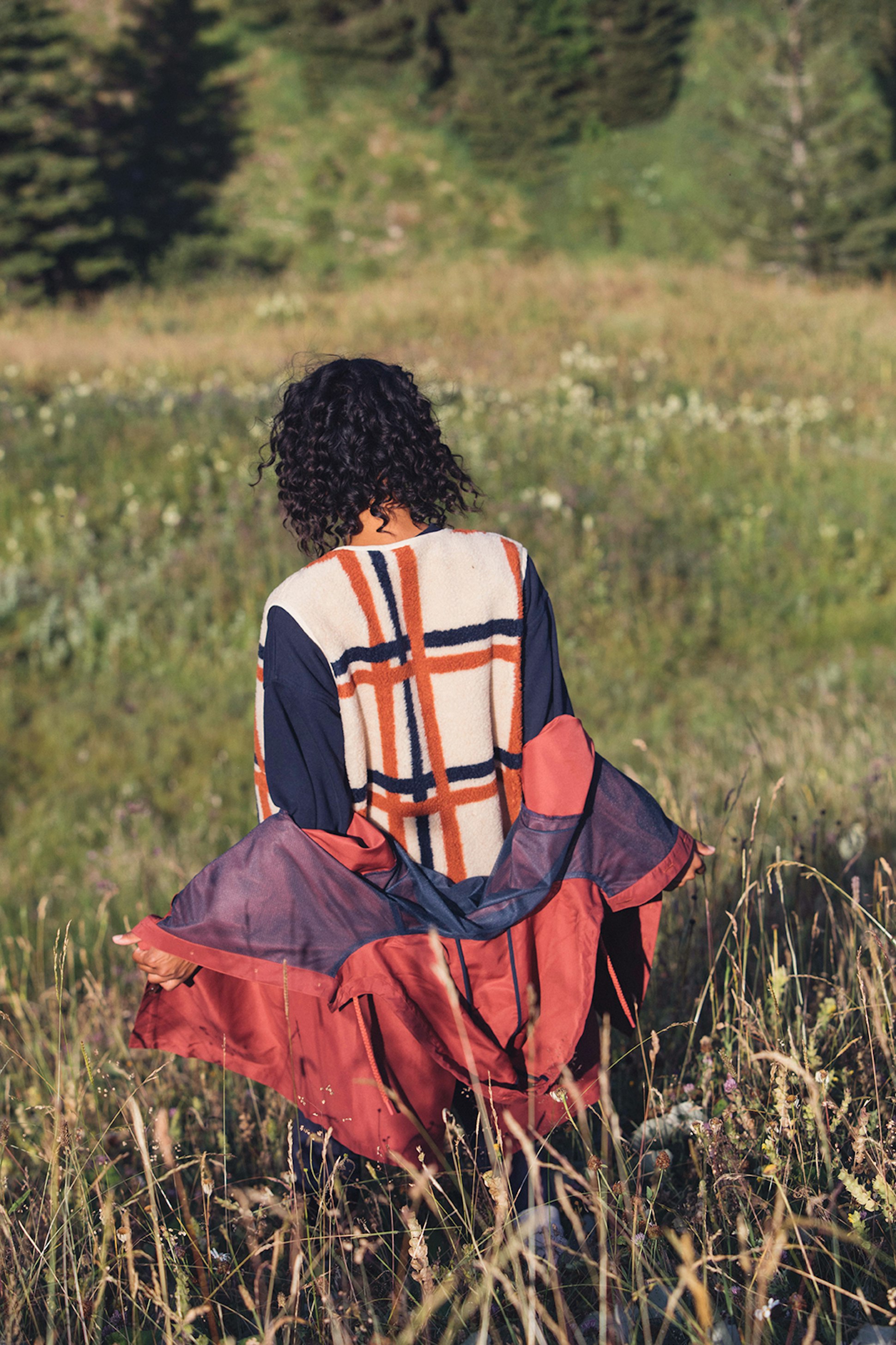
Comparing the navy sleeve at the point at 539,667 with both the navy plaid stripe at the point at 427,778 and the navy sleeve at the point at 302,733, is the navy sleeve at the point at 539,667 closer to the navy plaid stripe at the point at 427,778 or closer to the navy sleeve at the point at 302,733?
the navy plaid stripe at the point at 427,778

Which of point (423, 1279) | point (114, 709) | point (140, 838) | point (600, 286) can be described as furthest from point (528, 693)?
point (600, 286)

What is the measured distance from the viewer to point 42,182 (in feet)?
84.7

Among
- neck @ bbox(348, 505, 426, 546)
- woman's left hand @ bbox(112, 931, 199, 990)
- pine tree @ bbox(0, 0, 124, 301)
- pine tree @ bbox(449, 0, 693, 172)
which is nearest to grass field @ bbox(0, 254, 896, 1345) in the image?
woman's left hand @ bbox(112, 931, 199, 990)

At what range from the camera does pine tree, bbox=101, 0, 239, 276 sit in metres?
31.7

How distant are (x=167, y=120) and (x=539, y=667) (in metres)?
38.3

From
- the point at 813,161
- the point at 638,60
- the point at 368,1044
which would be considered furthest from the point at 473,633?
the point at 638,60

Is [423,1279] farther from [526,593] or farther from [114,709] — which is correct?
[114,709]

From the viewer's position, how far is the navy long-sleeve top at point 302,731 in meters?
1.97

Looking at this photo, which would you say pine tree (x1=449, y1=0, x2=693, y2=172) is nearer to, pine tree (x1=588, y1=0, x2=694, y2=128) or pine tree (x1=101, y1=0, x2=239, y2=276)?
pine tree (x1=588, y1=0, x2=694, y2=128)

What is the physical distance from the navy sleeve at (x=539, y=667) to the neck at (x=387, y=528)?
10.7 inches

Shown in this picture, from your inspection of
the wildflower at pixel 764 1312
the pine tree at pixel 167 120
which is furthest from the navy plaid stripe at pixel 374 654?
the pine tree at pixel 167 120

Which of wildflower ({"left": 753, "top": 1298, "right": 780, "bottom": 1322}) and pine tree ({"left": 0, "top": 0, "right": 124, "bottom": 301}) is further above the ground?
pine tree ({"left": 0, "top": 0, "right": 124, "bottom": 301})

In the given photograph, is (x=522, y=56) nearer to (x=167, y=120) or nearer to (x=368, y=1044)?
(x=167, y=120)

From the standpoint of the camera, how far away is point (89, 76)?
3266cm
